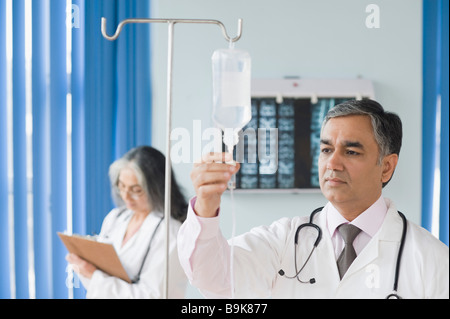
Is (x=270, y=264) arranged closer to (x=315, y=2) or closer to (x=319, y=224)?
(x=319, y=224)

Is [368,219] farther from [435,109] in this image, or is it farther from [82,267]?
[435,109]

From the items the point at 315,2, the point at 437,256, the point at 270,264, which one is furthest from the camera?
the point at 315,2

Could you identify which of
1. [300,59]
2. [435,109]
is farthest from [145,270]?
[435,109]

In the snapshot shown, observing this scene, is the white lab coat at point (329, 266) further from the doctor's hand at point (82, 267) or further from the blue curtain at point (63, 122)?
the blue curtain at point (63, 122)

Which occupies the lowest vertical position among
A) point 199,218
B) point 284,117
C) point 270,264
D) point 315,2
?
point 270,264

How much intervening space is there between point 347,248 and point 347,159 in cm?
17

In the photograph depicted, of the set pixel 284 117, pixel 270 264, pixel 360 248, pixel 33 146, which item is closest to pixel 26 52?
pixel 33 146

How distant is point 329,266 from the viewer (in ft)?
3.36

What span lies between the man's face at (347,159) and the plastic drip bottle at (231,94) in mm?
262

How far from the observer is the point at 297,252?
1047 mm

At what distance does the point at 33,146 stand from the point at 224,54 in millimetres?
1119

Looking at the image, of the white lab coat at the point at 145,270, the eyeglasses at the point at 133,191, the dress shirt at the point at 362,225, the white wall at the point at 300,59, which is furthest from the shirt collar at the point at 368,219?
the white wall at the point at 300,59

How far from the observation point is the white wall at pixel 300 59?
81.6 inches

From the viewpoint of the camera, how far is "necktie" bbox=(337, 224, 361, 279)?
1.02 metres
